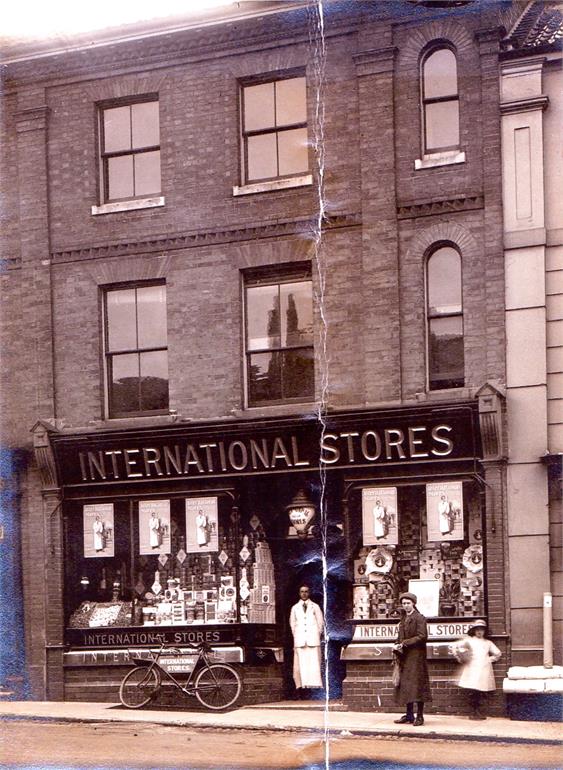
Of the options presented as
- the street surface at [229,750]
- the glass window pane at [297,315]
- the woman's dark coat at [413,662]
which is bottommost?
the street surface at [229,750]

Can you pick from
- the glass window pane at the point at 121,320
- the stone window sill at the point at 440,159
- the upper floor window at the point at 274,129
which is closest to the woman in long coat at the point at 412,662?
the glass window pane at the point at 121,320

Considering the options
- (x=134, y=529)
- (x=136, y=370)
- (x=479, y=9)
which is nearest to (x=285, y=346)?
(x=136, y=370)

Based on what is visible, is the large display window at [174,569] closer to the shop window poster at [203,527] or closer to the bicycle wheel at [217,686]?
the shop window poster at [203,527]

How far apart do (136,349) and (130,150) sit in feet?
8.96

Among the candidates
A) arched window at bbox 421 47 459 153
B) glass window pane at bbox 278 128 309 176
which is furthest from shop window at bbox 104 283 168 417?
arched window at bbox 421 47 459 153

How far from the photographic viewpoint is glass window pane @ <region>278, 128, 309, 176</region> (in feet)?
55.6

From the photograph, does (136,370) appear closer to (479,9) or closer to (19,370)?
(19,370)

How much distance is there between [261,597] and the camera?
17.9m

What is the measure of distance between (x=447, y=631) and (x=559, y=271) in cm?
488

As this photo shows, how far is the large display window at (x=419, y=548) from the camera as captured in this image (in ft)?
54.7

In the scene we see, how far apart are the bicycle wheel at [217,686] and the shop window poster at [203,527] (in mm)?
1661

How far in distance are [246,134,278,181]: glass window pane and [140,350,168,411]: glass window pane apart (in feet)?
9.00

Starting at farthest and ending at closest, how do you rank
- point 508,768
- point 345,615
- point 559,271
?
point 345,615, point 559,271, point 508,768

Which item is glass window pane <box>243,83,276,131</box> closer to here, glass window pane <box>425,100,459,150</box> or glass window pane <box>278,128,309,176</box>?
glass window pane <box>278,128,309,176</box>
